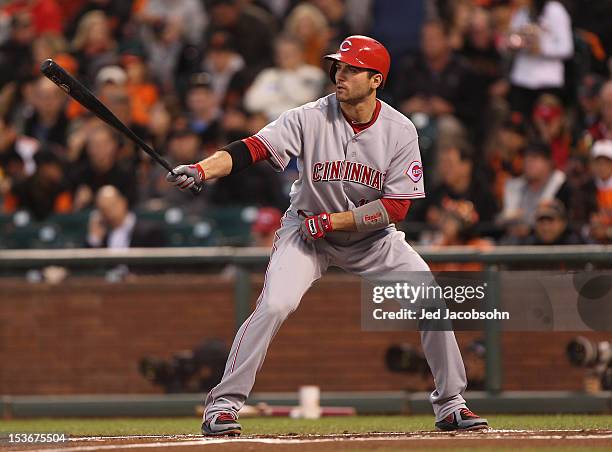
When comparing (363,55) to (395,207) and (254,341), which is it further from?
(254,341)

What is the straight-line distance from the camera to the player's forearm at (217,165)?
5992 mm

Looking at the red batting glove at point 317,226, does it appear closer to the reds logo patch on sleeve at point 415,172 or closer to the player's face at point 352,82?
the reds logo patch on sleeve at point 415,172

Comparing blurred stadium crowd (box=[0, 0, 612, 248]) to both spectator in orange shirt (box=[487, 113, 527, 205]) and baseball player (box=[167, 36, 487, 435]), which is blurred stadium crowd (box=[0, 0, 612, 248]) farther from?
baseball player (box=[167, 36, 487, 435])

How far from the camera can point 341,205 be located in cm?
636

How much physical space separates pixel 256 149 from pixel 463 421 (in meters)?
1.69

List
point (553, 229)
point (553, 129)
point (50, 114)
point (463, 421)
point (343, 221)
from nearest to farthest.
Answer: point (343, 221) → point (463, 421) → point (553, 229) → point (553, 129) → point (50, 114)

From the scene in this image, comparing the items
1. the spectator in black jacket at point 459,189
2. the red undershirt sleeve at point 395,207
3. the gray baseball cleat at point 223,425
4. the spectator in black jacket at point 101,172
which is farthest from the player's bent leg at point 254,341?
the spectator in black jacket at point 101,172

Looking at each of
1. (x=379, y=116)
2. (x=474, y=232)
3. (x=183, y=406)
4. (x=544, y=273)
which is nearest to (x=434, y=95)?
(x=474, y=232)

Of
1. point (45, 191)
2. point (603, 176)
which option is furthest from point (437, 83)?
point (45, 191)

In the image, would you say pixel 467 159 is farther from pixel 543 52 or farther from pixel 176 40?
pixel 176 40

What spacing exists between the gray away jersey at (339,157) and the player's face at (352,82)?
149 millimetres

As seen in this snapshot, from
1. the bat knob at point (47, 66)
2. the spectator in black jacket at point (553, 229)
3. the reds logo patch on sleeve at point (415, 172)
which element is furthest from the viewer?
the spectator in black jacket at point (553, 229)

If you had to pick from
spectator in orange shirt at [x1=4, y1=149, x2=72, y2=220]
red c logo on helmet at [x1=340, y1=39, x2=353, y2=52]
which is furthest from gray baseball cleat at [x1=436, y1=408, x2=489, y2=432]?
spectator in orange shirt at [x1=4, y1=149, x2=72, y2=220]

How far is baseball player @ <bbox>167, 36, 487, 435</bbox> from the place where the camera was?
6109 mm
